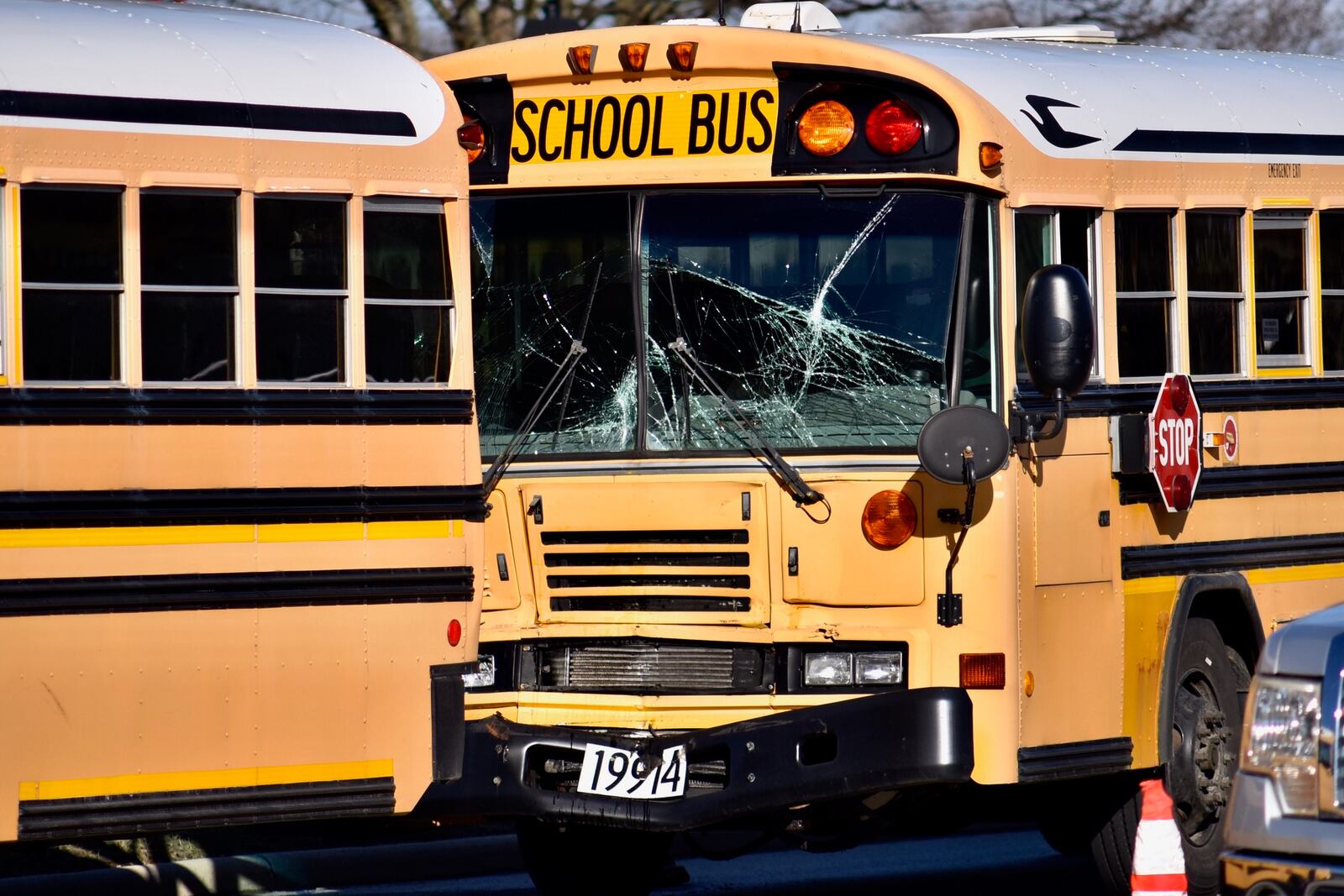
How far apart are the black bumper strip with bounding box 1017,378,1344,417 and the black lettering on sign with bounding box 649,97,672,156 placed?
1.37m

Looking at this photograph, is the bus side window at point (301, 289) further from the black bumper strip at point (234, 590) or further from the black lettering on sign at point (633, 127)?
the black lettering on sign at point (633, 127)

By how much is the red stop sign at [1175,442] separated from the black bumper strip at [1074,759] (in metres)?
0.81

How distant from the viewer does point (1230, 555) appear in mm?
8219

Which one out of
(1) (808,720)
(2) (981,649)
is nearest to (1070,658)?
(2) (981,649)

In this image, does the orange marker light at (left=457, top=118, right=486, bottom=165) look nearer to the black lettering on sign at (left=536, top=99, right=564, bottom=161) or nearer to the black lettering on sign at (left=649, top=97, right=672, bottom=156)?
the black lettering on sign at (left=536, top=99, right=564, bottom=161)

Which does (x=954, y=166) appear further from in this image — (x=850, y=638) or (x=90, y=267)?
(x=90, y=267)

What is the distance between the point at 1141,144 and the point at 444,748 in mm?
3058

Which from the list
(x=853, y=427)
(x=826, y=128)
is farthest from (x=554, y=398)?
(x=826, y=128)

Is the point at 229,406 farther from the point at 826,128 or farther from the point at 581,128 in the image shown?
the point at 826,128

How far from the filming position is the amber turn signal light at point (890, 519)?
736 cm

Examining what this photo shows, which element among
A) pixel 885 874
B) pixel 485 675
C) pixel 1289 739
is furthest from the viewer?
pixel 885 874

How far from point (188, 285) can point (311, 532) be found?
77cm

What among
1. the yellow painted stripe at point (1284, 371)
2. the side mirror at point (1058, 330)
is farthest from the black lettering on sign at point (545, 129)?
the yellow painted stripe at point (1284, 371)

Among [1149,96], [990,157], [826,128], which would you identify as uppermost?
[1149,96]
